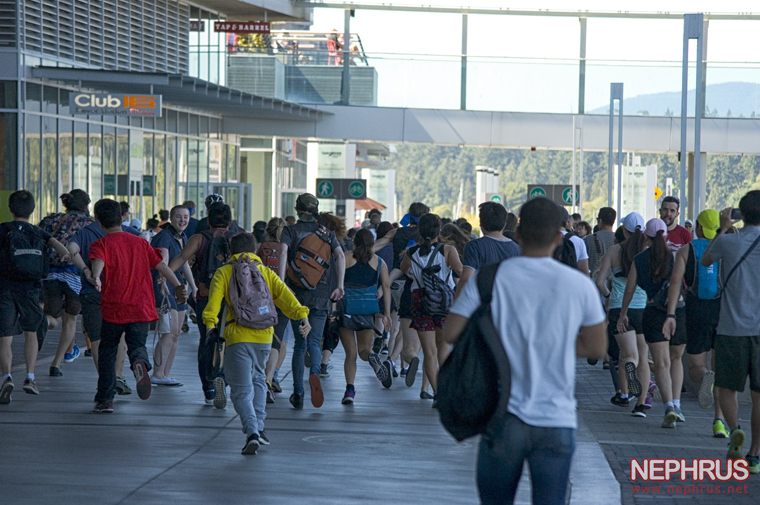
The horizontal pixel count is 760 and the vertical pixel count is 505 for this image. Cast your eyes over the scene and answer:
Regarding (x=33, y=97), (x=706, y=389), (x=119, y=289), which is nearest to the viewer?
(x=706, y=389)

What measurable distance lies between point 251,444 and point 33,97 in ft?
53.7

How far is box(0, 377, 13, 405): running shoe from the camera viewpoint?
955cm

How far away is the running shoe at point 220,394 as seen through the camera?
333 inches

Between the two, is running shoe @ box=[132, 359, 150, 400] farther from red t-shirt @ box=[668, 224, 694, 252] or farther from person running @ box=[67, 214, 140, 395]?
red t-shirt @ box=[668, 224, 694, 252]

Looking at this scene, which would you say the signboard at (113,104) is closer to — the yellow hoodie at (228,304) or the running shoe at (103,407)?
the running shoe at (103,407)

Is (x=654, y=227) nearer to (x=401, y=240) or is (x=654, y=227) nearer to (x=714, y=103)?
(x=401, y=240)

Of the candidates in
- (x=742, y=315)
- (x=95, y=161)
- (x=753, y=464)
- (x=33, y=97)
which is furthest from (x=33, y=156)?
(x=753, y=464)

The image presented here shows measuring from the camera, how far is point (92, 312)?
10.4 m

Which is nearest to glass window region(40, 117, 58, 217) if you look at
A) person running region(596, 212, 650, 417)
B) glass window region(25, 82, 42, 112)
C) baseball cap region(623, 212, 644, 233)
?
glass window region(25, 82, 42, 112)

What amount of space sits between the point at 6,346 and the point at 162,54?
2083 cm

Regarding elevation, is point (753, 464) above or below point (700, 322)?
below

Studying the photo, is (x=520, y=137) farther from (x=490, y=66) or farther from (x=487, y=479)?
(x=487, y=479)

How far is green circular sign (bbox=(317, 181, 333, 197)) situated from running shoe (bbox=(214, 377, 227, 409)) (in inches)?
729

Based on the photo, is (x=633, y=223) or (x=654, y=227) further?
(x=633, y=223)
